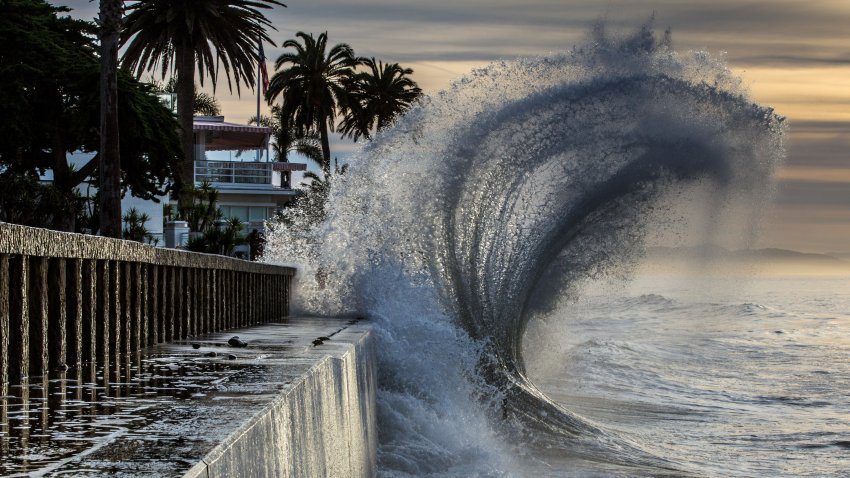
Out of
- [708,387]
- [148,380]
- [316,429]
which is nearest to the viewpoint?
[316,429]

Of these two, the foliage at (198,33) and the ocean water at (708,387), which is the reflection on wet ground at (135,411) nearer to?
the ocean water at (708,387)

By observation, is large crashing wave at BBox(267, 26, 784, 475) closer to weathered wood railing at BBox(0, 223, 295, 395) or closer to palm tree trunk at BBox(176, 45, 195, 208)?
weathered wood railing at BBox(0, 223, 295, 395)

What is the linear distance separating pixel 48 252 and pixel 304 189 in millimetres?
59511

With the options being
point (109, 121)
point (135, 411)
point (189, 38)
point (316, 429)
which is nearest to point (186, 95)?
point (189, 38)

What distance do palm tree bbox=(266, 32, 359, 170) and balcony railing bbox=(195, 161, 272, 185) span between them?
6.78 m

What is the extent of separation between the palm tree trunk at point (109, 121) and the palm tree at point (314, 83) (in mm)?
35378

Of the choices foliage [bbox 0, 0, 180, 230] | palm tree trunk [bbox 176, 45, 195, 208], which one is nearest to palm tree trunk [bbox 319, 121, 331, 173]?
palm tree trunk [bbox 176, 45, 195, 208]

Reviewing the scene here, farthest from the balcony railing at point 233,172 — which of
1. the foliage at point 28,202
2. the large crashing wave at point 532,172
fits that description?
the large crashing wave at point 532,172

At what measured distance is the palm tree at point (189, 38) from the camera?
133 feet

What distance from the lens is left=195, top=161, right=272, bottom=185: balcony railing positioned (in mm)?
64750

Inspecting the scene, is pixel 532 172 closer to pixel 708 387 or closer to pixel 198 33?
pixel 708 387

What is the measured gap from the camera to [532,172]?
18.8 m

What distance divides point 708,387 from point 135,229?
74.8 ft

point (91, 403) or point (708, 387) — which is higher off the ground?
point (91, 403)
